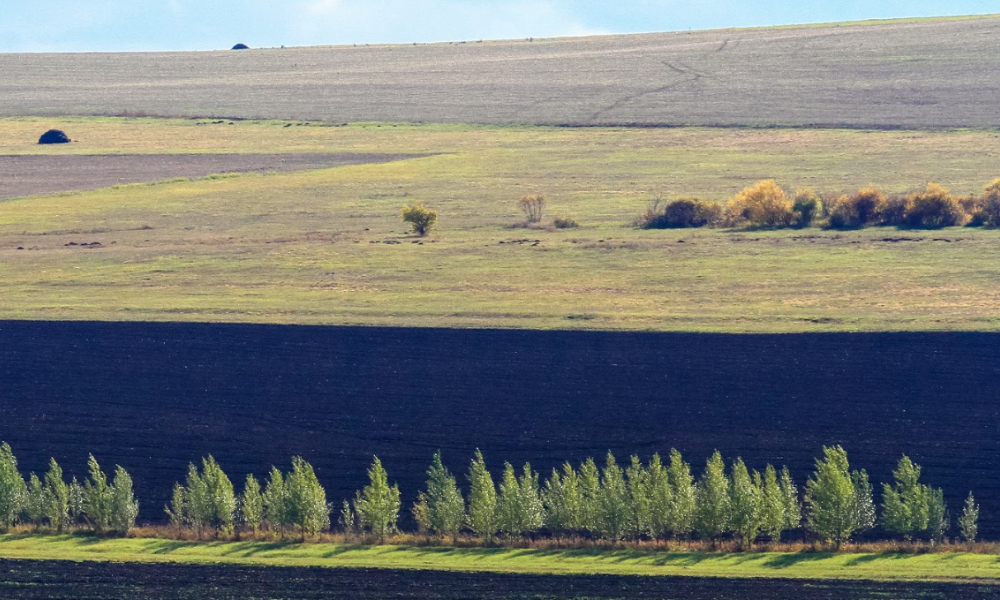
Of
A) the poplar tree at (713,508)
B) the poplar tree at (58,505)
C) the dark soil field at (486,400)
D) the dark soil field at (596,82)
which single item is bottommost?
the poplar tree at (713,508)

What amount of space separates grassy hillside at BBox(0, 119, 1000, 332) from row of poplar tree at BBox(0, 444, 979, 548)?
437 inches

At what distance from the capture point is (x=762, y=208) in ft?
206

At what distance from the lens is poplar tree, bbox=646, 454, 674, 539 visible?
31.1 meters

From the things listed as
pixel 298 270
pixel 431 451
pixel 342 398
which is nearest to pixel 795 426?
pixel 431 451

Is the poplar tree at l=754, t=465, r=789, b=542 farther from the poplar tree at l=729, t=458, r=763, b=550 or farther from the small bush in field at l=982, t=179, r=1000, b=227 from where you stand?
the small bush in field at l=982, t=179, r=1000, b=227

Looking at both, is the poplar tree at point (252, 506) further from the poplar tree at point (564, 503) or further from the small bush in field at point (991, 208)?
the small bush in field at point (991, 208)

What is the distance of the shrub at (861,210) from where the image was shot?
202ft

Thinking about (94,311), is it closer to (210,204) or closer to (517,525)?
(517,525)

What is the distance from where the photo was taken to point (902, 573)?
28906mm

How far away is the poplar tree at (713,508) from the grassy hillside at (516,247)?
11645 millimetres

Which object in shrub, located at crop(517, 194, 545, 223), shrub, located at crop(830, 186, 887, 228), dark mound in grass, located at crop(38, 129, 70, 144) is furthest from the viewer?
dark mound in grass, located at crop(38, 129, 70, 144)

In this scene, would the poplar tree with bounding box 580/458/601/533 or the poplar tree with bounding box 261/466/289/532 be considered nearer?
the poplar tree with bounding box 580/458/601/533

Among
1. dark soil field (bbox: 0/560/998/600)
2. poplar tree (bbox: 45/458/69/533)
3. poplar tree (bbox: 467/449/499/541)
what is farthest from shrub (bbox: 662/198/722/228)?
poplar tree (bbox: 45/458/69/533)

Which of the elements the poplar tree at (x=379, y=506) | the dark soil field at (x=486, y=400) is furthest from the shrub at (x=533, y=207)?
the poplar tree at (x=379, y=506)
